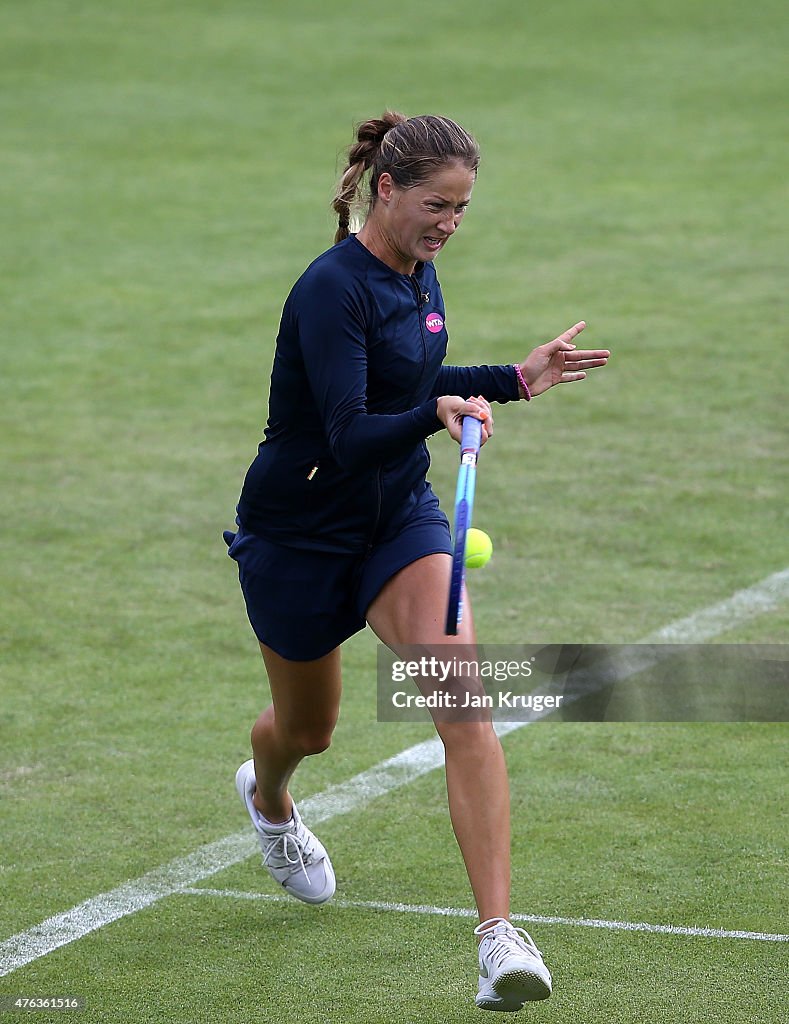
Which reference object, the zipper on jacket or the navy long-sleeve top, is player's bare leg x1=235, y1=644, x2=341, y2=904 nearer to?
the navy long-sleeve top

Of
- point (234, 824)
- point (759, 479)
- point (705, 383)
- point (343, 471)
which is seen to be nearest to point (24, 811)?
point (234, 824)

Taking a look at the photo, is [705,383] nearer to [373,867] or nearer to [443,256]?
[443,256]

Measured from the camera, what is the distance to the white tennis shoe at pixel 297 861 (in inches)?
198

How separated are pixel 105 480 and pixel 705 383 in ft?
14.0

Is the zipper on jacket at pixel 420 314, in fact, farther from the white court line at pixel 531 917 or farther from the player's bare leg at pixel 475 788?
the white court line at pixel 531 917

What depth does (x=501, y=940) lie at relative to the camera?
407 centimetres

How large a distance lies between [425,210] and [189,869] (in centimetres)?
229

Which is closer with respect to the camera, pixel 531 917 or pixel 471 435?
pixel 471 435

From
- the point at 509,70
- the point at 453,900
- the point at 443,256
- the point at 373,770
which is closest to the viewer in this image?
the point at 453,900

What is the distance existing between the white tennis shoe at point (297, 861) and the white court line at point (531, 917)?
118 millimetres

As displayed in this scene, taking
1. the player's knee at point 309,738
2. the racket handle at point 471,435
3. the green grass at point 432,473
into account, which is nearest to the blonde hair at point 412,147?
the racket handle at point 471,435

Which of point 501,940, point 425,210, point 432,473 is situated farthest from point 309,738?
point 432,473

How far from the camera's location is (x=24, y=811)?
5.82 m

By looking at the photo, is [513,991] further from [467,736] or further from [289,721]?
[289,721]
